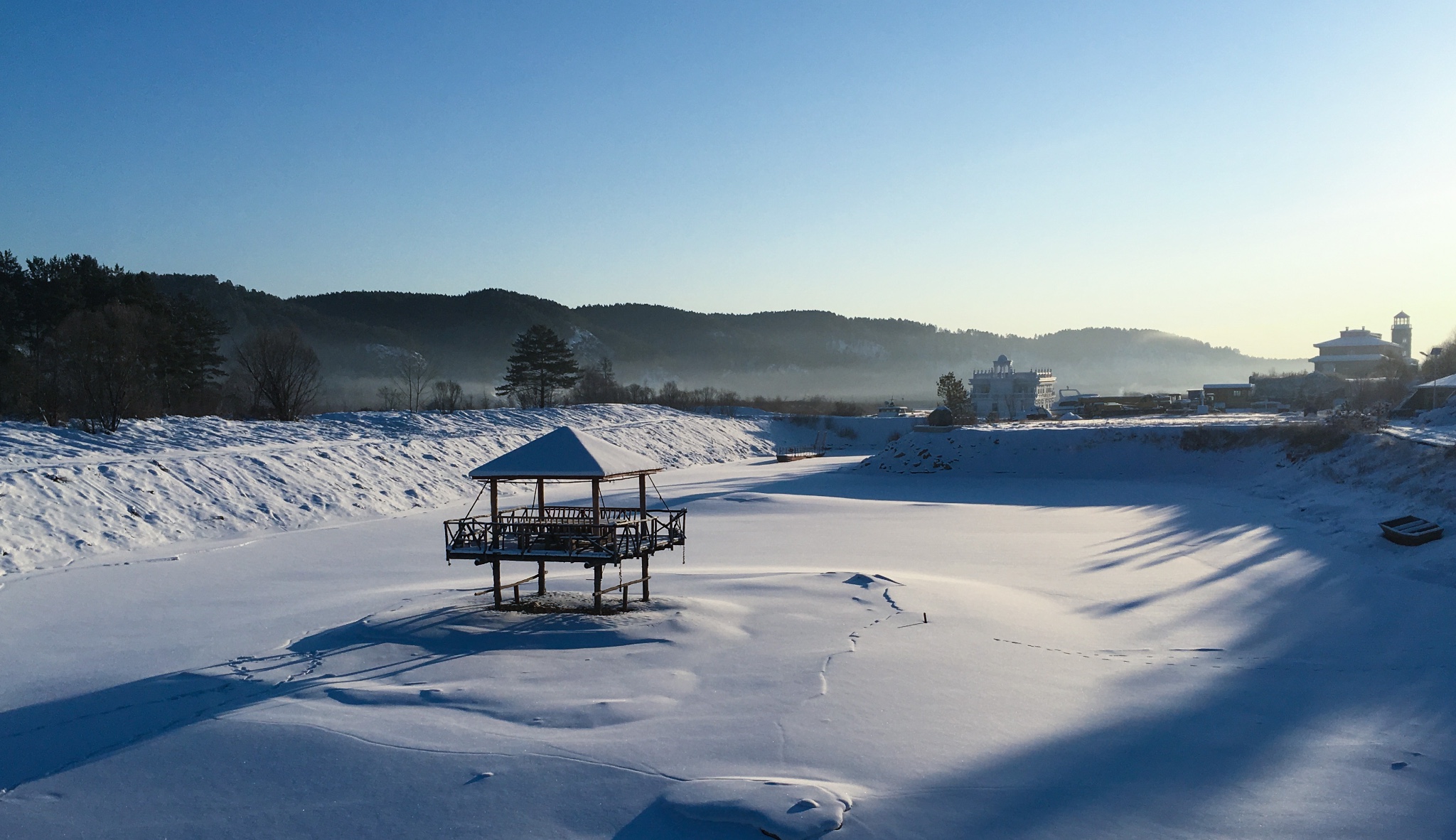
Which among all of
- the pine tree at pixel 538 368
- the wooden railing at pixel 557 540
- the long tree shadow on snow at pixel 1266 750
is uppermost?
the pine tree at pixel 538 368

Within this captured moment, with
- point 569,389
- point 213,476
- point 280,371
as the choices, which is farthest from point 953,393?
point 213,476

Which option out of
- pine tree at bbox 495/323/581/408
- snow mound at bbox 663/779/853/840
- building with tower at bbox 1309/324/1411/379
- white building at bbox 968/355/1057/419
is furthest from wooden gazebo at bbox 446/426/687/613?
building with tower at bbox 1309/324/1411/379

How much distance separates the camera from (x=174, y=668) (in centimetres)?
1159

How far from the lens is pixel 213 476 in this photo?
2714 centimetres

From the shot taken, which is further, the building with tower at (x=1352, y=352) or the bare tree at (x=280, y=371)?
the building with tower at (x=1352, y=352)

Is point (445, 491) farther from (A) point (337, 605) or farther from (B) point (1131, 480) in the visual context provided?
(B) point (1131, 480)

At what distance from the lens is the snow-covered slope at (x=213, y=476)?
21.4 meters

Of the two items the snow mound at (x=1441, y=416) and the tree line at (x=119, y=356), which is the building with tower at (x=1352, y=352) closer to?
the snow mound at (x=1441, y=416)

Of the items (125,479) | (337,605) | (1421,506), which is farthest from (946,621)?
(125,479)

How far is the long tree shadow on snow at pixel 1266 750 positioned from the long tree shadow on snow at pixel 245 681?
6057mm

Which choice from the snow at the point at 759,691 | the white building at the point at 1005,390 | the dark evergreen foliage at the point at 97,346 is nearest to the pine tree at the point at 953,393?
the white building at the point at 1005,390

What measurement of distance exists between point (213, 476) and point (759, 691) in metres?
23.7

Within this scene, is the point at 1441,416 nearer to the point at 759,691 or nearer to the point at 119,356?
the point at 759,691

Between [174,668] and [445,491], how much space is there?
910 inches
